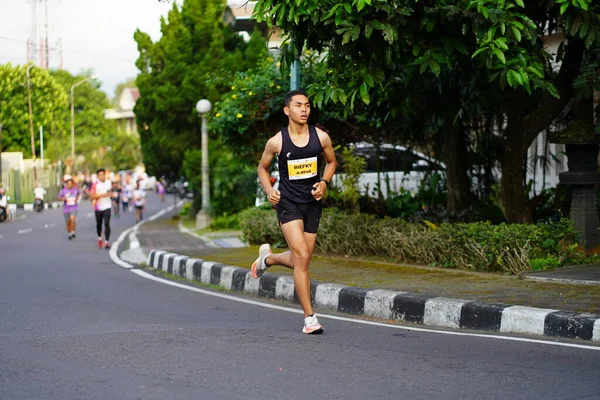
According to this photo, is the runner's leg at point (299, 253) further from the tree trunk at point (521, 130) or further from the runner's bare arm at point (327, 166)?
the tree trunk at point (521, 130)

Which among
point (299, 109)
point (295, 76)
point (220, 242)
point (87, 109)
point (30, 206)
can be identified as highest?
point (87, 109)

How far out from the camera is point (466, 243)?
1152 centimetres

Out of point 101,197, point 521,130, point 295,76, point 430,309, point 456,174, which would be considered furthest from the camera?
point 101,197

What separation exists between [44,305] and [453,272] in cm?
431

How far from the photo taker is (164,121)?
3662cm

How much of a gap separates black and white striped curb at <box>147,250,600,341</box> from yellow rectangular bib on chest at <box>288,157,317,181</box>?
1686mm

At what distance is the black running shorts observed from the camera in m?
8.27

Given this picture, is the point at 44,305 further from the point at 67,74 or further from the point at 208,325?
the point at 67,74

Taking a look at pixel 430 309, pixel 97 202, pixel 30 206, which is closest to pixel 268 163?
pixel 430 309

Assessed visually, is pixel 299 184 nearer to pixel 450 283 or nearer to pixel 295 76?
pixel 450 283

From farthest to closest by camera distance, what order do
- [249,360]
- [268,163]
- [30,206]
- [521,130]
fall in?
[30,206] < [521,130] < [268,163] < [249,360]

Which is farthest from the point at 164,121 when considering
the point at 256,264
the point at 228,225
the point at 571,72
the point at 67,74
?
the point at 67,74

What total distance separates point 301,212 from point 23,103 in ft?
224

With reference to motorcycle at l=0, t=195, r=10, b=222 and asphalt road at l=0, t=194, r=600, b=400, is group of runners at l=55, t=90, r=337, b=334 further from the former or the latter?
motorcycle at l=0, t=195, r=10, b=222
